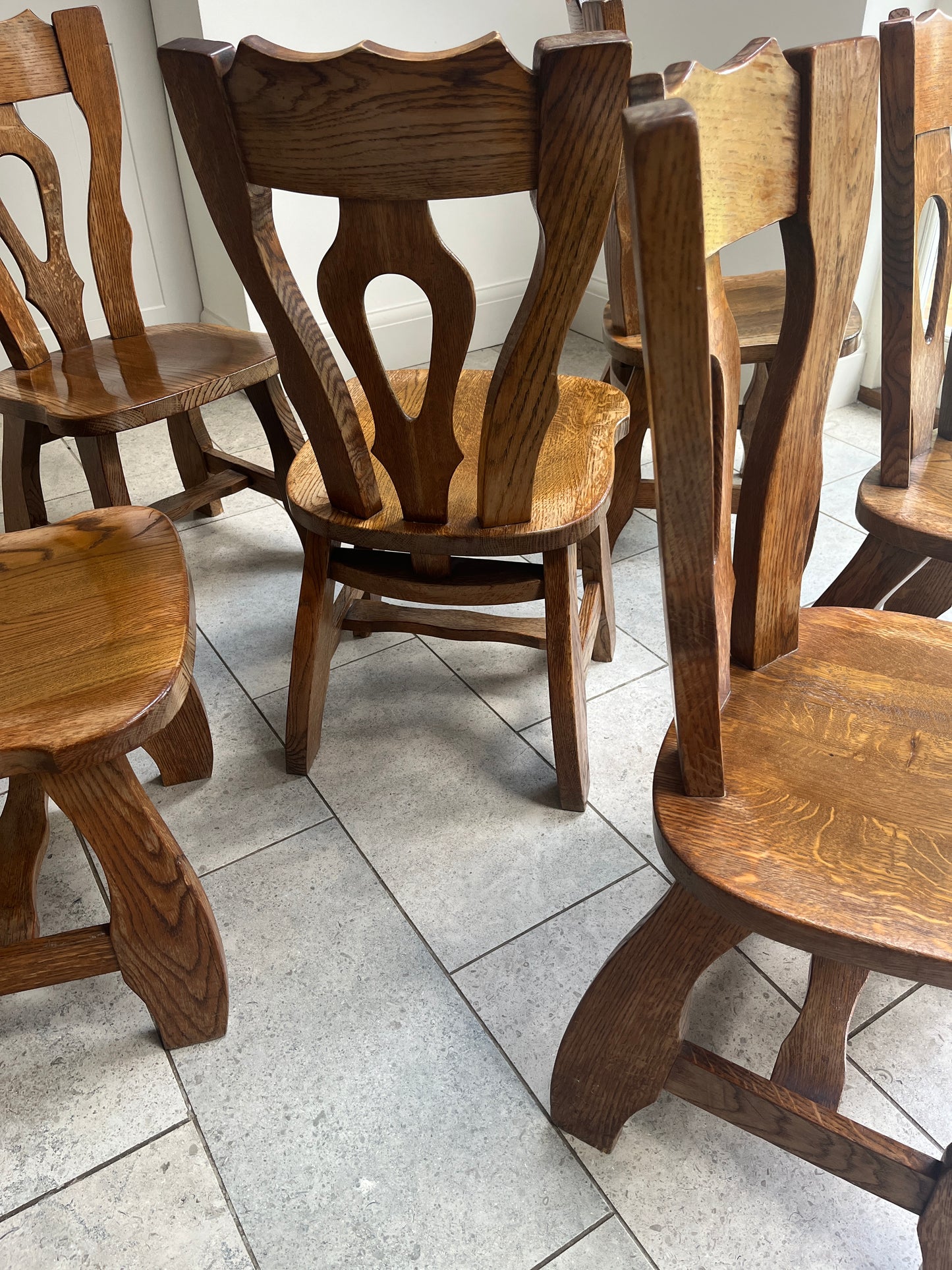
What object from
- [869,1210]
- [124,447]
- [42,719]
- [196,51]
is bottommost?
[869,1210]

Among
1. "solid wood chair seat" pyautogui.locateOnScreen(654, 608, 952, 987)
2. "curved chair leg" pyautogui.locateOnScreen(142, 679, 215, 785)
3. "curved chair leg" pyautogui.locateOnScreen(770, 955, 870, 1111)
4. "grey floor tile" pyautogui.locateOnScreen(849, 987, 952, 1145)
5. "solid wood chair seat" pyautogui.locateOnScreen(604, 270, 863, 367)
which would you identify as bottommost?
"grey floor tile" pyautogui.locateOnScreen(849, 987, 952, 1145)

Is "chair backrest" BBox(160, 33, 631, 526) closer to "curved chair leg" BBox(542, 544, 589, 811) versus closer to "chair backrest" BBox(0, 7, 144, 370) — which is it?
"curved chair leg" BBox(542, 544, 589, 811)

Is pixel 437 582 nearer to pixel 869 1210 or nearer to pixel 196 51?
pixel 196 51

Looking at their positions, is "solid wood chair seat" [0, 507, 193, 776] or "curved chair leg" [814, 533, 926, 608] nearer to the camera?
"solid wood chair seat" [0, 507, 193, 776]

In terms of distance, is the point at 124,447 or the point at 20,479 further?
the point at 124,447

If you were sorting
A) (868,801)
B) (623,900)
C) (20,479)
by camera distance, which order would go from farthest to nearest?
(20,479) < (623,900) < (868,801)

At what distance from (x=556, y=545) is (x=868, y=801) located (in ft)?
1.78

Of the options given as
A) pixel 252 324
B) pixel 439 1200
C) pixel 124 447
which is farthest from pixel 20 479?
pixel 439 1200

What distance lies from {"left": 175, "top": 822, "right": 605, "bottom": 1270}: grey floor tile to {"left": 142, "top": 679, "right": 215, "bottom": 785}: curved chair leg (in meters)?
0.27

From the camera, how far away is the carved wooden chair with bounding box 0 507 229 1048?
921 millimetres

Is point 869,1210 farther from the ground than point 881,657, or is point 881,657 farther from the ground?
point 881,657

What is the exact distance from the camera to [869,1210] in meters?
0.99

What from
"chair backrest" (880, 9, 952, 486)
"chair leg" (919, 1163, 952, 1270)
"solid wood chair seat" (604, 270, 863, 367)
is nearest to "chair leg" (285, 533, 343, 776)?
"solid wood chair seat" (604, 270, 863, 367)

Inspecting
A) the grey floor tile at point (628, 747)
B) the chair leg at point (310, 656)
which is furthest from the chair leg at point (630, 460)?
the chair leg at point (310, 656)
